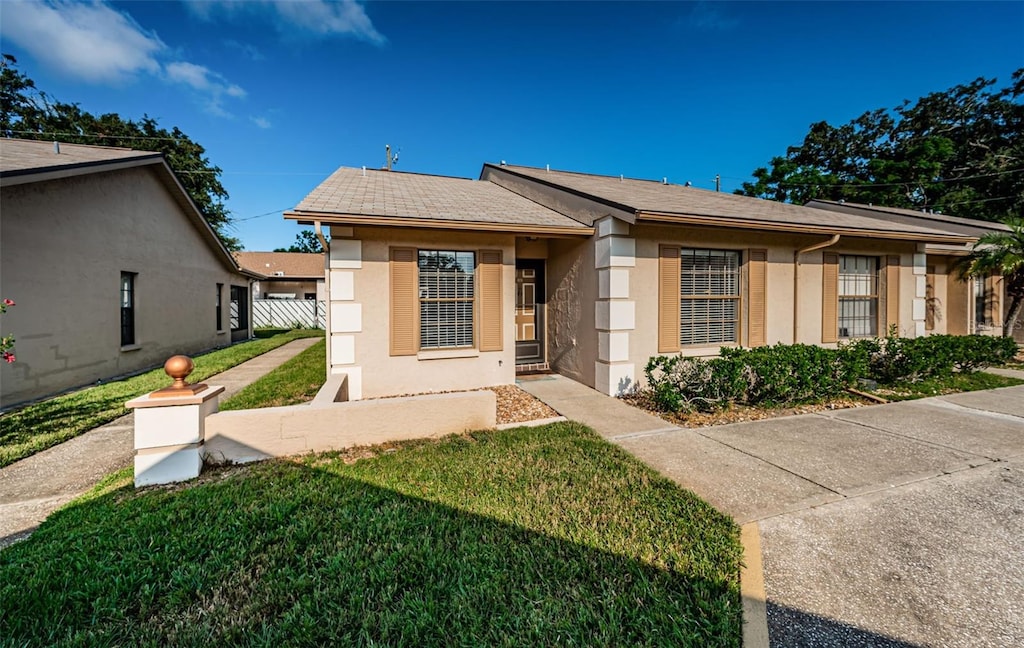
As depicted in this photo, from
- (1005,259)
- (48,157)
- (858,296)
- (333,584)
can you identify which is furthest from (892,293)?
(48,157)

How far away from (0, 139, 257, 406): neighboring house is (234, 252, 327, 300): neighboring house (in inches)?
637

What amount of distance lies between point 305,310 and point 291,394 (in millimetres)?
20330

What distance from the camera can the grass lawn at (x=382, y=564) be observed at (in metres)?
1.97

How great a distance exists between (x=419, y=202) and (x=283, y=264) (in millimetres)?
28812

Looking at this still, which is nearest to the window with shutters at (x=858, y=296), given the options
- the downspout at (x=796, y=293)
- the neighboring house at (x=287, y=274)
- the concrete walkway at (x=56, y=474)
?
the downspout at (x=796, y=293)

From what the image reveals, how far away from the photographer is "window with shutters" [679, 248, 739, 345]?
7211 millimetres

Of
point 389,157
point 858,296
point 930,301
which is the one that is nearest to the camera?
point 858,296

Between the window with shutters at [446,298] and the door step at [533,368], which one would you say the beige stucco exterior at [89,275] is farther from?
the door step at [533,368]

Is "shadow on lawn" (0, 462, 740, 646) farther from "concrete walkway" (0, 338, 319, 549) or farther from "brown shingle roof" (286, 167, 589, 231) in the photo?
"brown shingle roof" (286, 167, 589, 231)

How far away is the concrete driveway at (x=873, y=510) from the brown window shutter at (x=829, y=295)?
2.50m

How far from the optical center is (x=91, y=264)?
8.09 metres

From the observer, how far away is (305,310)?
2453 cm

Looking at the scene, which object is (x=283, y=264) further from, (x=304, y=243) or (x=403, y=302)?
(x=403, y=302)

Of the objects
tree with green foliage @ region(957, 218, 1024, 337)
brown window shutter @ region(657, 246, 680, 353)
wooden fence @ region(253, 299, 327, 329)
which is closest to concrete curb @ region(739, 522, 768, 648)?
brown window shutter @ region(657, 246, 680, 353)
